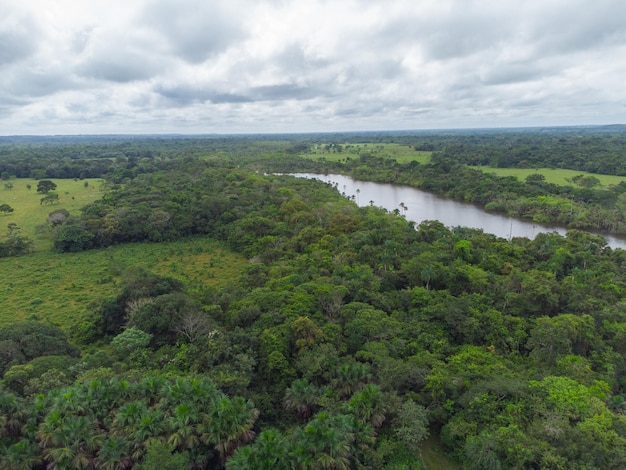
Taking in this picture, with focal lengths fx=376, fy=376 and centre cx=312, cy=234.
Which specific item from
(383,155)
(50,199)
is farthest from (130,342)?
(383,155)

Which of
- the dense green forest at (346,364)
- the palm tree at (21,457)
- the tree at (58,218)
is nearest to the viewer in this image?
the palm tree at (21,457)

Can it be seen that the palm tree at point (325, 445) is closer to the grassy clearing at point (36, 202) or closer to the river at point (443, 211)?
the river at point (443, 211)

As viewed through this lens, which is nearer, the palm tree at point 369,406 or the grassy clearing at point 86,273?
the palm tree at point 369,406

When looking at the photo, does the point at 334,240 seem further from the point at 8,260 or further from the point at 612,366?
the point at 8,260

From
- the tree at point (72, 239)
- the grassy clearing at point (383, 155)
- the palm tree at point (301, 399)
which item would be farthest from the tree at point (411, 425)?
the grassy clearing at point (383, 155)

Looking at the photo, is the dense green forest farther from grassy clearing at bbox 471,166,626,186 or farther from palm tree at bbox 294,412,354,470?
grassy clearing at bbox 471,166,626,186

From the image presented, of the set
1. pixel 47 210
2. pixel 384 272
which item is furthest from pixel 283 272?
pixel 47 210
